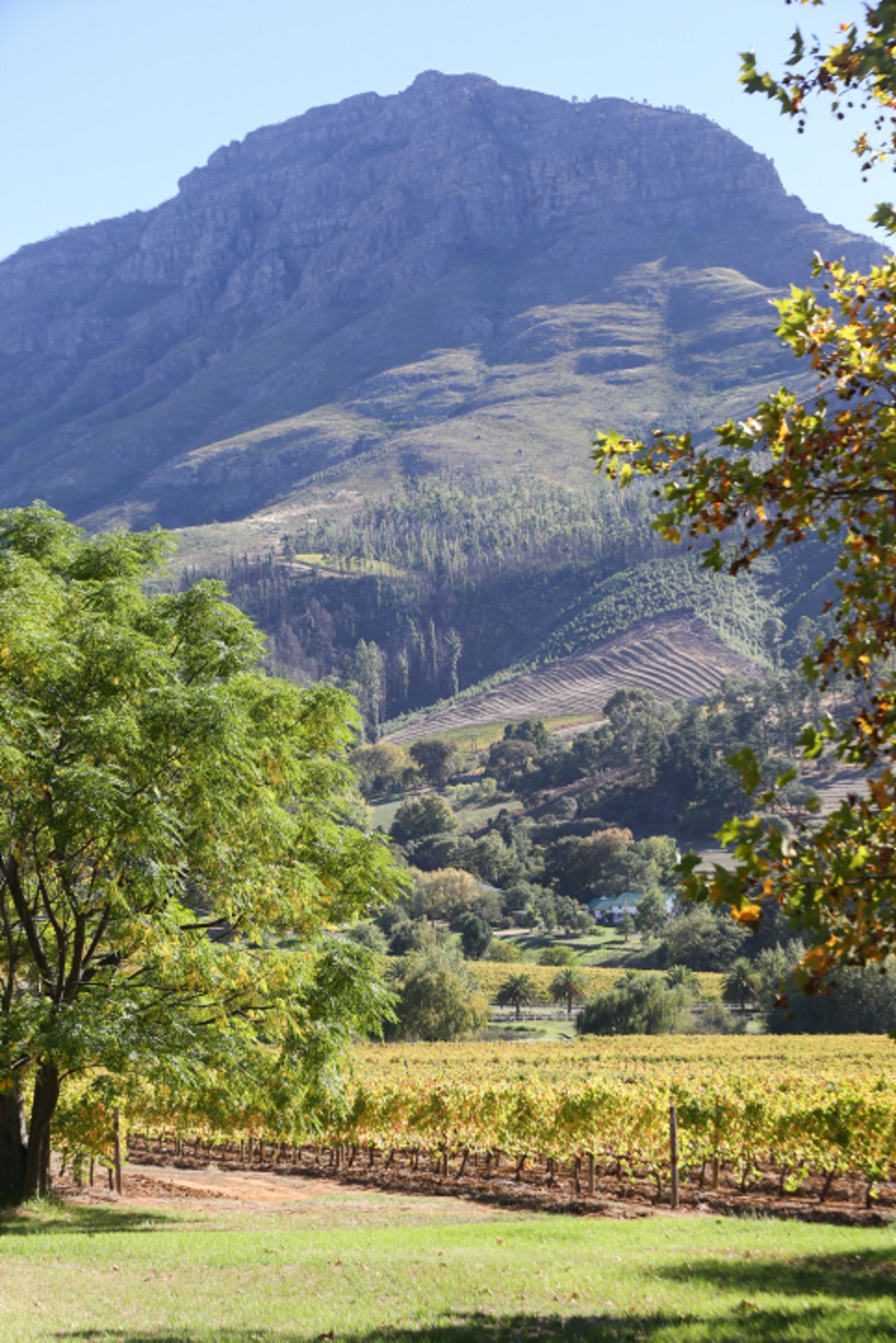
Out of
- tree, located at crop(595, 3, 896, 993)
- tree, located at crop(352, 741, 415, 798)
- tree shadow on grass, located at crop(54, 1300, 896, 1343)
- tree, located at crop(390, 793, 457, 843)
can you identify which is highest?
tree, located at crop(352, 741, 415, 798)

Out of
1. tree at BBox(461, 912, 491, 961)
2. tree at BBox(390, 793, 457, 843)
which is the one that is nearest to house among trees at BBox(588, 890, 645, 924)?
tree at BBox(461, 912, 491, 961)

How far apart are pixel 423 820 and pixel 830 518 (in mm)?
126968

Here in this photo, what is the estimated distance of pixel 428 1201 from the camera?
21.6 metres

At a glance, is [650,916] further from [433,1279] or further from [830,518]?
[830,518]

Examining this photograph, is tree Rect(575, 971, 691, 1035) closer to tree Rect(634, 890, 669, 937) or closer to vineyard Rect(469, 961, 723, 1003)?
vineyard Rect(469, 961, 723, 1003)

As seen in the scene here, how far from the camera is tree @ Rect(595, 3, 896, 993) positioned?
514 centimetres

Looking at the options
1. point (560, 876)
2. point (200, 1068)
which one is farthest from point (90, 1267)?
point (560, 876)

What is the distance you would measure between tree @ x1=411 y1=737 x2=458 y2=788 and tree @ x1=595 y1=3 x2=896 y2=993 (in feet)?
541

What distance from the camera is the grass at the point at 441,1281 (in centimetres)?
813

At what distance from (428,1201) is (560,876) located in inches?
4090

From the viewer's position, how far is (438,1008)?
6031cm

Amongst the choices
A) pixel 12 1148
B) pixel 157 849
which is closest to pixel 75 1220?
pixel 12 1148

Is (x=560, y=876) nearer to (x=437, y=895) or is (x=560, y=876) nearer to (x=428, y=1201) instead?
(x=437, y=895)

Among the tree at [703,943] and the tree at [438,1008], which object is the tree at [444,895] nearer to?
the tree at [703,943]
